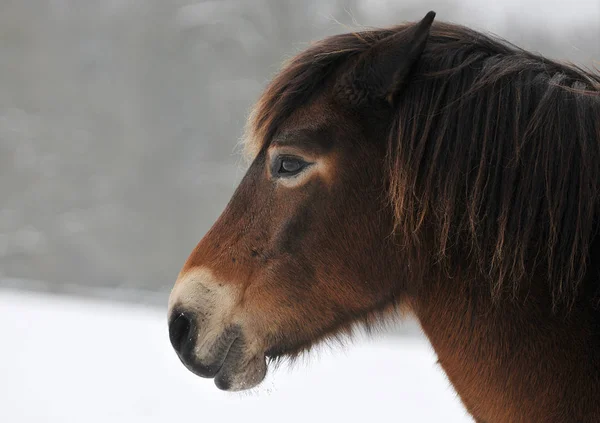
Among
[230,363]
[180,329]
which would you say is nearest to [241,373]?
[230,363]

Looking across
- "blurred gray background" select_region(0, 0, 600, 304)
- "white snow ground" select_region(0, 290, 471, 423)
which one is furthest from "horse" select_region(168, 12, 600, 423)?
"blurred gray background" select_region(0, 0, 600, 304)

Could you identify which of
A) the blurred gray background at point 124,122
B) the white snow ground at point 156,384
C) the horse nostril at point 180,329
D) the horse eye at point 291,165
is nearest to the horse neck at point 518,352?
the horse eye at point 291,165

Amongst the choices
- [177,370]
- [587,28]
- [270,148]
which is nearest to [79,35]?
[177,370]

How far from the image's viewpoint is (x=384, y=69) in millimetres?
1214

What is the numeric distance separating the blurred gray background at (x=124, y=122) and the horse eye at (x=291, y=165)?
4816mm

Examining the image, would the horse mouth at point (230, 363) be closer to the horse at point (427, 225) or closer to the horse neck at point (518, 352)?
the horse at point (427, 225)

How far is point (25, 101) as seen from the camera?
678 centimetres

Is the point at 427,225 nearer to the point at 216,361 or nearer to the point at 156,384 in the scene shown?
the point at 216,361

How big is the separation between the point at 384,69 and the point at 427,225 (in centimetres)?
32

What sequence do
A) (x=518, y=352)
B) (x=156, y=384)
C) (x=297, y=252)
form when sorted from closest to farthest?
1. (x=518, y=352)
2. (x=297, y=252)
3. (x=156, y=384)

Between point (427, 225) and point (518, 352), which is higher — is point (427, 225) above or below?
above

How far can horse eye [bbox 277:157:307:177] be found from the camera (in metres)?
1.28

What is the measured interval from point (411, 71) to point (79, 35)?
6.31 metres

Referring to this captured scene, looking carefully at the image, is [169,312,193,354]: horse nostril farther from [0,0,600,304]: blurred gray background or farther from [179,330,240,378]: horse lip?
[0,0,600,304]: blurred gray background
